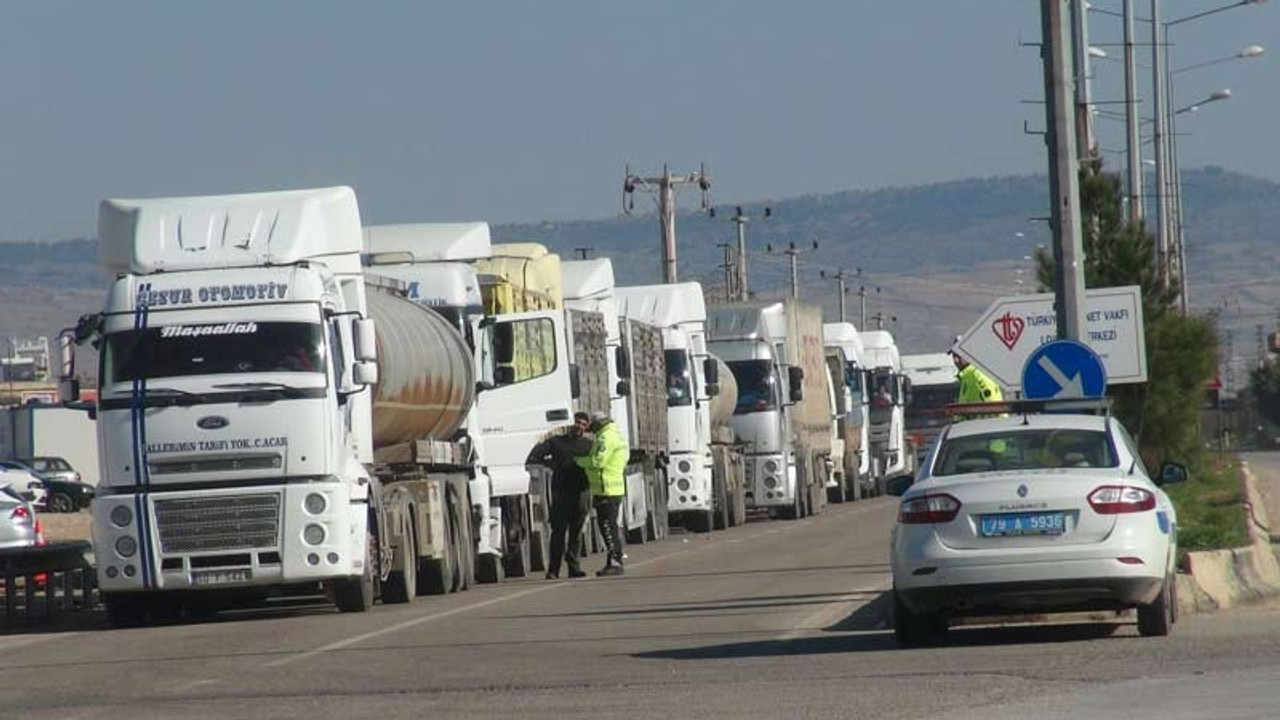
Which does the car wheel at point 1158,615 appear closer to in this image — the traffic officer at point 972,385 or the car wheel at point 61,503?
the traffic officer at point 972,385

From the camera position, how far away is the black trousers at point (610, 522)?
2917 centimetres

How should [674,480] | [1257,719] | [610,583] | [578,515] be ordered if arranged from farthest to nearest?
[674,480] < [578,515] < [610,583] < [1257,719]

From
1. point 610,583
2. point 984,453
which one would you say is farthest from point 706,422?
point 984,453

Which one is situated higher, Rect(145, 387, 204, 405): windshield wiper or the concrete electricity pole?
the concrete electricity pole

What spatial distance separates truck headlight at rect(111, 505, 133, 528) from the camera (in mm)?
22641

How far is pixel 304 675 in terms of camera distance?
661 inches

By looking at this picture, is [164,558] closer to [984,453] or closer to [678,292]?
[984,453]

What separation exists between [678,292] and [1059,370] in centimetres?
2138

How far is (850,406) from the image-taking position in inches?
2400

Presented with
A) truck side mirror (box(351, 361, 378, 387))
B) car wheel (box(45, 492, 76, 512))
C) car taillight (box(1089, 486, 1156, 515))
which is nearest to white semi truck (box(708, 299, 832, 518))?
truck side mirror (box(351, 361, 378, 387))

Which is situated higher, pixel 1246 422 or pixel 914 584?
pixel 914 584

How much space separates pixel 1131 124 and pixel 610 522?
20394 mm

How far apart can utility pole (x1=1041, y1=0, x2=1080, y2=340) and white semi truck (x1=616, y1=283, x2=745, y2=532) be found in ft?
60.8

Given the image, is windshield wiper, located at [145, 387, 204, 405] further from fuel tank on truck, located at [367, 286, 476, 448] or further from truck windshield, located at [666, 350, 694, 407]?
truck windshield, located at [666, 350, 694, 407]
